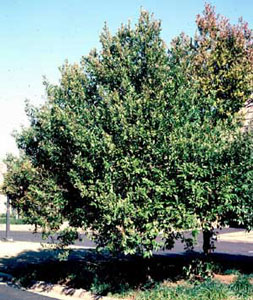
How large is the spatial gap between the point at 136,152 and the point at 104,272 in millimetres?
4889

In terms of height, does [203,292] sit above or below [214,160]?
below

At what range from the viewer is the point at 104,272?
441 inches

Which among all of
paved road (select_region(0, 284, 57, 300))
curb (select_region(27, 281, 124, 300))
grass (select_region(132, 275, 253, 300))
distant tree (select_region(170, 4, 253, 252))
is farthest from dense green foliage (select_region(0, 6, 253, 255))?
paved road (select_region(0, 284, 57, 300))

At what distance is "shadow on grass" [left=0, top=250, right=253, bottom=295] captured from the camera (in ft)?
31.5

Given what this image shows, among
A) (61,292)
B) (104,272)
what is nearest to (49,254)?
(104,272)

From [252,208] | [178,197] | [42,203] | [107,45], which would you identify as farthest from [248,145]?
[42,203]

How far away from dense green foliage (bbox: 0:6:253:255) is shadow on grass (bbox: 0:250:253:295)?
5.19 feet

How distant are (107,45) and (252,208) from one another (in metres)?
5.23

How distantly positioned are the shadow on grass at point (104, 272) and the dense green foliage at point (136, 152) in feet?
5.19

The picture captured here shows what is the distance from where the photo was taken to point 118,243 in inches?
313

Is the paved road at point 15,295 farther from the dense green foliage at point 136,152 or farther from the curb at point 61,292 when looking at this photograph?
the dense green foliage at point 136,152

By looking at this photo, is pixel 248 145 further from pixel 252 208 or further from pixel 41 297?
pixel 41 297

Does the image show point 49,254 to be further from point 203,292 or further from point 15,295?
point 203,292

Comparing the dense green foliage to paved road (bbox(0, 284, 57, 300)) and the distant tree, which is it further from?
paved road (bbox(0, 284, 57, 300))
